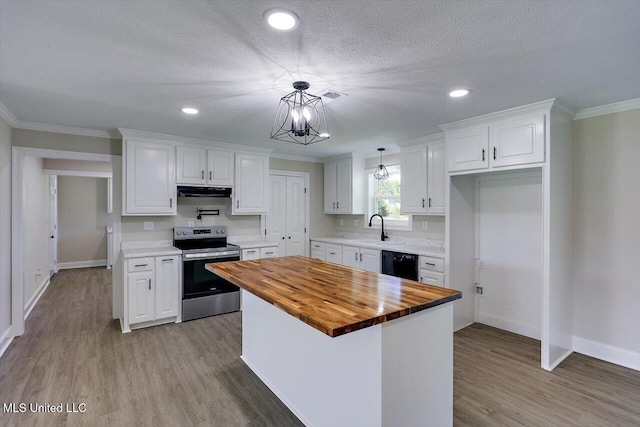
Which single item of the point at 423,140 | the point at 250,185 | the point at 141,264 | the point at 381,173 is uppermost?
the point at 423,140

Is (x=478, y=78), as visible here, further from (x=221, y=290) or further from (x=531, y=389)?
(x=221, y=290)

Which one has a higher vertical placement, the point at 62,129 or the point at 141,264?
the point at 62,129

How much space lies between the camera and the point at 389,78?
7.70ft

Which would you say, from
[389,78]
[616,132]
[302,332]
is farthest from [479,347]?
[389,78]

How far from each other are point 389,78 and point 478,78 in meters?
0.65

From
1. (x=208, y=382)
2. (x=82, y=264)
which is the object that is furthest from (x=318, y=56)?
(x=82, y=264)

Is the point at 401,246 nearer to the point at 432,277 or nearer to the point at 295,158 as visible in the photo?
the point at 432,277

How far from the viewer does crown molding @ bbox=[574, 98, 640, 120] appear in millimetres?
2818

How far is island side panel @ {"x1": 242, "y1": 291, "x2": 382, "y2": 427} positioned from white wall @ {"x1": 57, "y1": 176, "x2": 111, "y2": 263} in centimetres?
661

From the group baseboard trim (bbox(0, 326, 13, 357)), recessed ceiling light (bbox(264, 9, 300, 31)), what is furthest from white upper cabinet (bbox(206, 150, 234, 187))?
recessed ceiling light (bbox(264, 9, 300, 31))

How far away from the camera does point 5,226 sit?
3.29 metres

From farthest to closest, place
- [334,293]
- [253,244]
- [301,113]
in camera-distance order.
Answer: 1. [253,244]
2. [301,113]
3. [334,293]

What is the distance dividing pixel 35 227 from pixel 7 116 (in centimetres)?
242

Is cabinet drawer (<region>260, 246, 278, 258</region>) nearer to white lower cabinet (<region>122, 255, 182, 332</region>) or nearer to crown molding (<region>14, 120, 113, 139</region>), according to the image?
white lower cabinet (<region>122, 255, 182, 332</region>)
